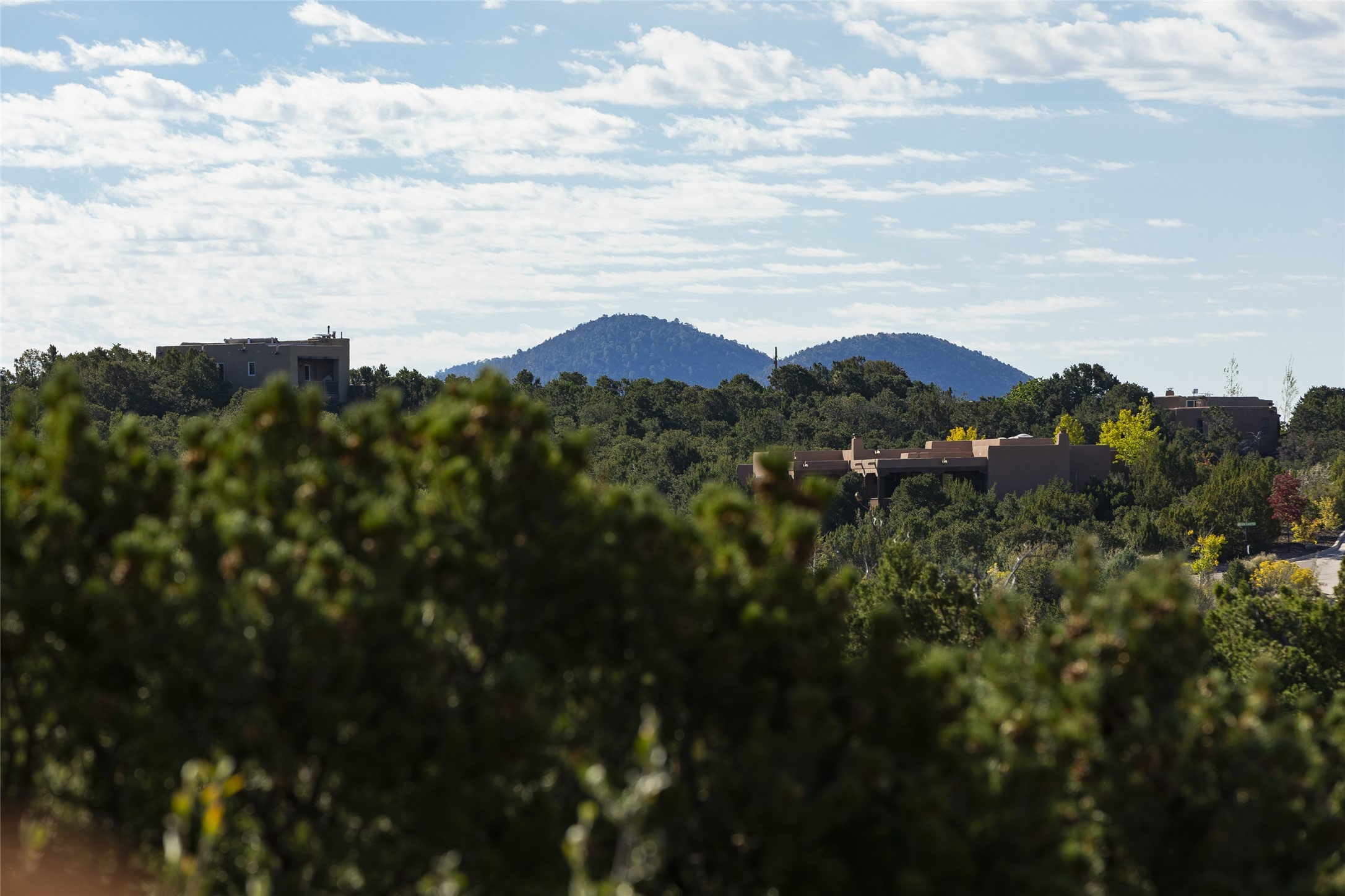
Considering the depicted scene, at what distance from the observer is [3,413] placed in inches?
2317

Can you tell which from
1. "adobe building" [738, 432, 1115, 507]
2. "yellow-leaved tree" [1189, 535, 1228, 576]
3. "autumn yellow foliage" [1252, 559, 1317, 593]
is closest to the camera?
"autumn yellow foliage" [1252, 559, 1317, 593]

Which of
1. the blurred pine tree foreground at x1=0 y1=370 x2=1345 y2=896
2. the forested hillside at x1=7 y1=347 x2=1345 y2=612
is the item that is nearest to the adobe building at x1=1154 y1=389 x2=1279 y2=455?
the forested hillside at x1=7 y1=347 x2=1345 y2=612

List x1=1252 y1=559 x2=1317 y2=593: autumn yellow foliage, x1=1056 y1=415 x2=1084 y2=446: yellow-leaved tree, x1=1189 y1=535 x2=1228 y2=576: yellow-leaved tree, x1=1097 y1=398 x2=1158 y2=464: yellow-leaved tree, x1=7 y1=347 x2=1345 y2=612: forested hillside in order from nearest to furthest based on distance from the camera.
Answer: x1=1252 y1=559 x2=1317 y2=593: autumn yellow foliage, x1=1189 y1=535 x2=1228 y2=576: yellow-leaved tree, x1=7 y1=347 x2=1345 y2=612: forested hillside, x1=1097 y1=398 x2=1158 y2=464: yellow-leaved tree, x1=1056 y1=415 x2=1084 y2=446: yellow-leaved tree

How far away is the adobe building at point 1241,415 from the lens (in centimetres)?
10412

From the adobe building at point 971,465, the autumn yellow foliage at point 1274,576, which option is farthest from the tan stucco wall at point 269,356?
the autumn yellow foliage at point 1274,576

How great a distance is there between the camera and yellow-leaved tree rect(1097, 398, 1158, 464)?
3322 inches

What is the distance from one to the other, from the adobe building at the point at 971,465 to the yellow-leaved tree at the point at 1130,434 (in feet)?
37.5

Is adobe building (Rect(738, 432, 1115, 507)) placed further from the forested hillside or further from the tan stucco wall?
the tan stucco wall

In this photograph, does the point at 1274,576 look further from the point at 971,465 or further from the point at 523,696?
the point at 523,696

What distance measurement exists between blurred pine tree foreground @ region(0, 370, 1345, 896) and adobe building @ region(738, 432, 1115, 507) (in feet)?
196

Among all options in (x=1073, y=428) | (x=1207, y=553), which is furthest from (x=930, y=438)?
(x=1207, y=553)

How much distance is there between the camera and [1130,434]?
282 ft

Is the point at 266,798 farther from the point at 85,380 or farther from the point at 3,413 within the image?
the point at 85,380

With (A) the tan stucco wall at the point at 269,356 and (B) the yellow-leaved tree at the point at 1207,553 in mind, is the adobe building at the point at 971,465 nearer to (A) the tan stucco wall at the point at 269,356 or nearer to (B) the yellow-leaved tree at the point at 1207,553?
(B) the yellow-leaved tree at the point at 1207,553
